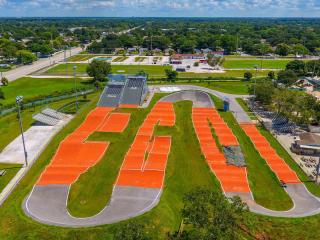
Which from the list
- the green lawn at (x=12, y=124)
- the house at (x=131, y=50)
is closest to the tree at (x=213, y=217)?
the green lawn at (x=12, y=124)

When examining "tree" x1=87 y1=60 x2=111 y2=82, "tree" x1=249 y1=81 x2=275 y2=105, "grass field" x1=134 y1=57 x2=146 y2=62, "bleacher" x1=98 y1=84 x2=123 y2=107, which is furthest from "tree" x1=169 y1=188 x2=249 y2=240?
"grass field" x1=134 y1=57 x2=146 y2=62

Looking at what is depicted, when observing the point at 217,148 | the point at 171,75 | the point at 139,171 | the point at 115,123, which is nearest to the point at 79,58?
the point at 171,75

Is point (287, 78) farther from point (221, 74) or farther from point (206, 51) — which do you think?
point (206, 51)

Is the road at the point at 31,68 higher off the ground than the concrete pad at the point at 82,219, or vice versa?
the road at the point at 31,68

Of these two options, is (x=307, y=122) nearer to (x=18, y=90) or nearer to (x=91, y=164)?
(x=91, y=164)

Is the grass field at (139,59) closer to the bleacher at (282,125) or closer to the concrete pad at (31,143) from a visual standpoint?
the concrete pad at (31,143)

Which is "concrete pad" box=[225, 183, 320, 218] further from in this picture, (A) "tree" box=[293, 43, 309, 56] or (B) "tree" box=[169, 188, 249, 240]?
(A) "tree" box=[293, 43, 309, 56]

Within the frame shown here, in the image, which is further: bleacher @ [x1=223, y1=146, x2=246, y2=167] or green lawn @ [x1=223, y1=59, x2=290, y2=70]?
green lawn @ [x1=223, y1=59, x2=290, y2=70]
